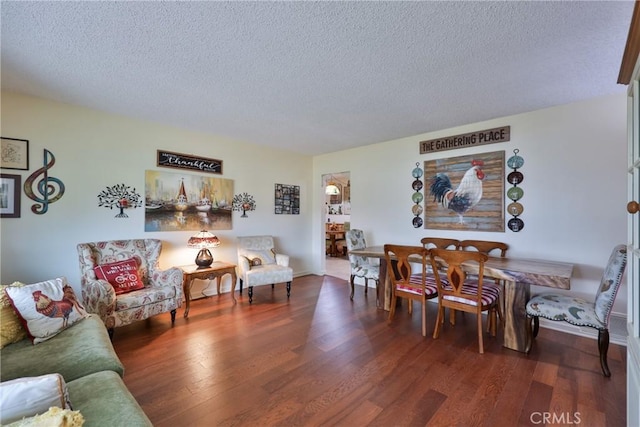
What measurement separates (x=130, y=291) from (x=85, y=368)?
1.61 metres

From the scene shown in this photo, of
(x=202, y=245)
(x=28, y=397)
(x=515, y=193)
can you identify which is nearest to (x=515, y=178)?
(x=515, y=193)

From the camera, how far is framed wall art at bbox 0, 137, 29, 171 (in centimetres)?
277

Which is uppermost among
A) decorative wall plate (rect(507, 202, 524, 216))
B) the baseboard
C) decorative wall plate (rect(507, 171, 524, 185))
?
decorative wall plate (rect(507, 171, 524, 185))

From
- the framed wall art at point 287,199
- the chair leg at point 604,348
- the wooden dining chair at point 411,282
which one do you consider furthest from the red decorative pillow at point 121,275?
the chair leg at point 604,348

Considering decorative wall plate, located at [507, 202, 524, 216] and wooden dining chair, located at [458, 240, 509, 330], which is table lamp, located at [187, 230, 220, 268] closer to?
wooden dining chair, located at [458, 240, 509, 330]

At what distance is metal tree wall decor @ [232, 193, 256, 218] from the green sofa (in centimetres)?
273

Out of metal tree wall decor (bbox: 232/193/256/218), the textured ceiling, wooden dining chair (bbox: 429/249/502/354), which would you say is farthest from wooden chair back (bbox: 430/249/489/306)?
metal tree wall decor (bbox: 232/193/256/218)

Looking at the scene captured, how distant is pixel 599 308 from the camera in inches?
84.7

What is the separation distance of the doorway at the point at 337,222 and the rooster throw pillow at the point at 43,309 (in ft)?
16.3

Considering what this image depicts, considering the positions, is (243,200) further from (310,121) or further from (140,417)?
(140,417)

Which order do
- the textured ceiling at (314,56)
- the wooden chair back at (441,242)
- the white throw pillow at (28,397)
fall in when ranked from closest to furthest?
the white throw pillow at (28,397), the textured ceiling at (314,56), the wooden chair back at (441,242)

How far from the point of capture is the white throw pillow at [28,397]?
793 millimetres

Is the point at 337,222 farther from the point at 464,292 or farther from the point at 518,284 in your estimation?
the point at 518,284

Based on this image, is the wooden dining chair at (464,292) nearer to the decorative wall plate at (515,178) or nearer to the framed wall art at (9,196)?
the decorative wall plate at (515,178)
